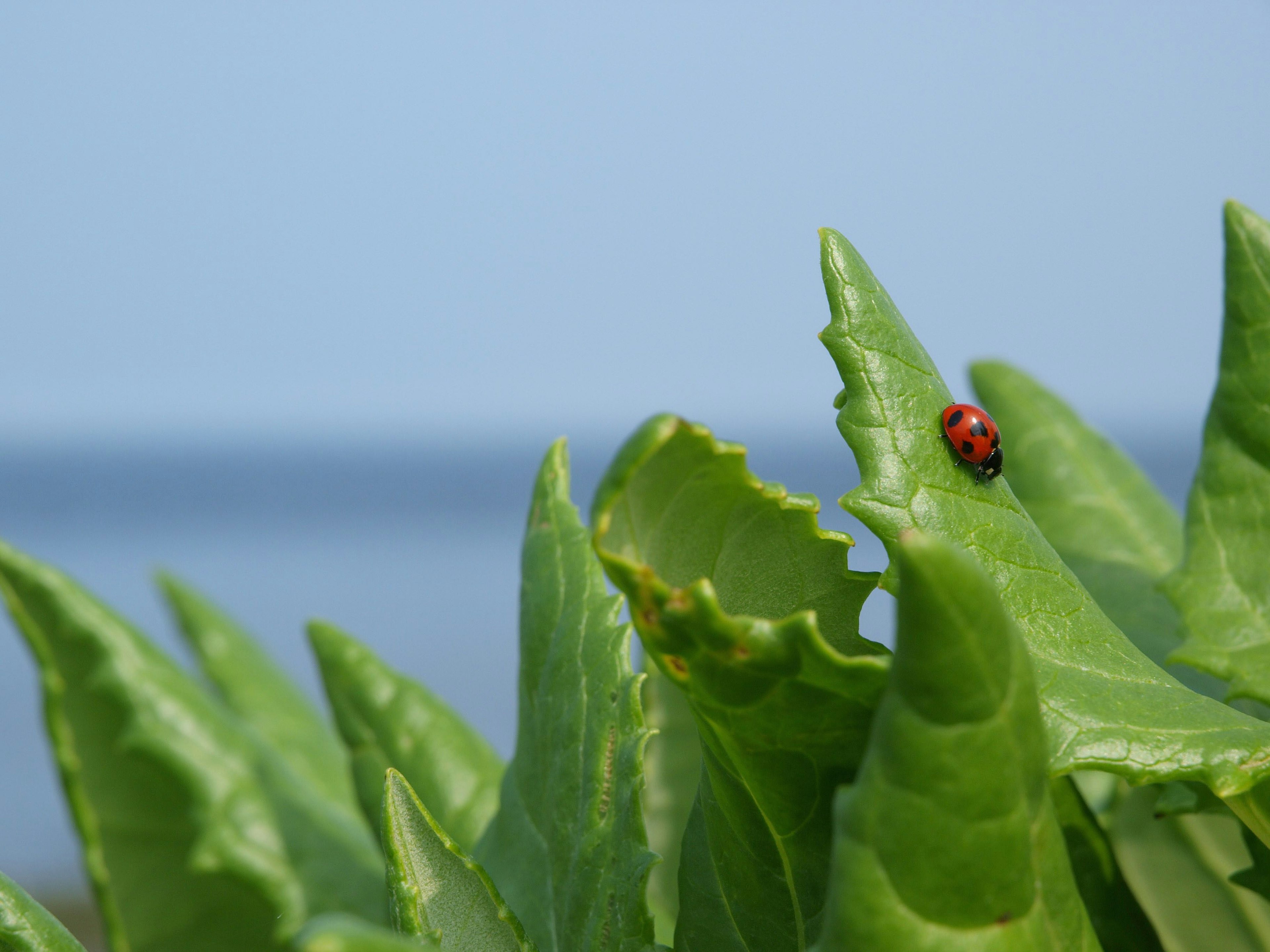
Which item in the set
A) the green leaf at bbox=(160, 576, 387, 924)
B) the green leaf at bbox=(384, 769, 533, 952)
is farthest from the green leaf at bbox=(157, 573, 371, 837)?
the green leaf at bbox=(384, 769, 533, 952)

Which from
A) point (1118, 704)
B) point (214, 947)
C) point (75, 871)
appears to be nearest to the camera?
point (1118, 704)

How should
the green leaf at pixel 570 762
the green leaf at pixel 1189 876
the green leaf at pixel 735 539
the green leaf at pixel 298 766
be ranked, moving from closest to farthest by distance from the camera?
the green leaf at pixel 735 539, the green leaf at pixel 570 762, the green leaf at pixel 1189 876, the green leaf at pixel 298 766

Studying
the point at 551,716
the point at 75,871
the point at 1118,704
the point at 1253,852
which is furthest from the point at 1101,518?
the point at 75,871

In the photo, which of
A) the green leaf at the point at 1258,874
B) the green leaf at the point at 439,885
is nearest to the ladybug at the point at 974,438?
the green leaf at the point at 1258,874

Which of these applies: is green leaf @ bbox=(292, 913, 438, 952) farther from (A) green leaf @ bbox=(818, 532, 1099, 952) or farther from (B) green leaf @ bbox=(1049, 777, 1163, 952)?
(B) green leaf @ bbox=(1049, 777, 1163, 952)

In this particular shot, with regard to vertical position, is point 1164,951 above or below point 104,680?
below

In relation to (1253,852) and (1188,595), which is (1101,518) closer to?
(1188,595)

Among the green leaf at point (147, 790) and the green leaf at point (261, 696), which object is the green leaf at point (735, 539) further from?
the green leaf at point (261, 696)
